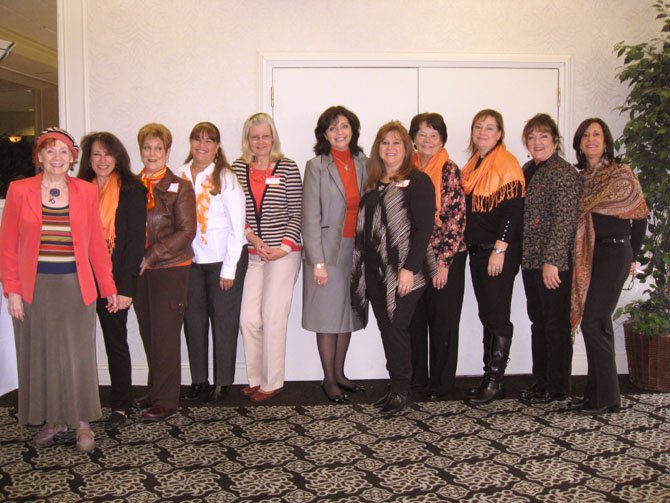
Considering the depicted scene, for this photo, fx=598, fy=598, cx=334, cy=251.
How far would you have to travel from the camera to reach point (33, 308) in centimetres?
275

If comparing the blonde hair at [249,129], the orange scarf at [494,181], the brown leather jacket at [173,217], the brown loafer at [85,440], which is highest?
the blonde hair at [249,129]

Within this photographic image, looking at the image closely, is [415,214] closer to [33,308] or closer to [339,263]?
[339,263]

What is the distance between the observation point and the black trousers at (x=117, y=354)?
3.12 metres

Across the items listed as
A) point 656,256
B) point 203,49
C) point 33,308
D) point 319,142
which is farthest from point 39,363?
point 656,256

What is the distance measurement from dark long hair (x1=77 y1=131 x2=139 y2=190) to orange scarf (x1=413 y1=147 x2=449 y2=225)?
1.56 meters

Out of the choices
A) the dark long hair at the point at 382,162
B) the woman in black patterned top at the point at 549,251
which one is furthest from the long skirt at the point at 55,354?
the woman in black patterned top at the point at 549,251

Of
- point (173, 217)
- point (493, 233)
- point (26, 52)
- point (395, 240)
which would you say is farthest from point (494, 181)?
point (26, 52)

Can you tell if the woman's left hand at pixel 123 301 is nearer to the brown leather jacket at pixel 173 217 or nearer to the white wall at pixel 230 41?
the brown leather jacket at pixel 173 217

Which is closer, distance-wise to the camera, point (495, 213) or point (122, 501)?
point (122, 501)

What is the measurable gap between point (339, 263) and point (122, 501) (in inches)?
67.7

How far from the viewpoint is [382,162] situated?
3.33m

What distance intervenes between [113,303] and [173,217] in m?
0.57

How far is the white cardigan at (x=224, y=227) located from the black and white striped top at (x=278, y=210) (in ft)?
0.39

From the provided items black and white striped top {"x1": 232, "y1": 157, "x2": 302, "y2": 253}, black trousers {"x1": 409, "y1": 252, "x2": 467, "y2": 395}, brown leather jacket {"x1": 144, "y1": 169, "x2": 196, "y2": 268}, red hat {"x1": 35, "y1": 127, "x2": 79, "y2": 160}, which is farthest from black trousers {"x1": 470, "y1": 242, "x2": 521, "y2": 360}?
red hat {"x1": 35, "y1": 127, "x2": 79, "y2": 160}
